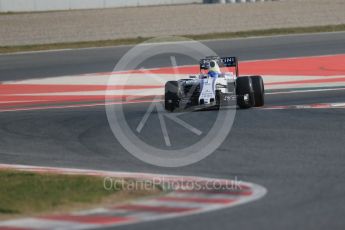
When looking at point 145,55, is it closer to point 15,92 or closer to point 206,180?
point 15,92

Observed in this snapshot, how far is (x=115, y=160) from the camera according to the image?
520 inches

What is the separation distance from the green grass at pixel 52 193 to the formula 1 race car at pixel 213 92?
21.1ft

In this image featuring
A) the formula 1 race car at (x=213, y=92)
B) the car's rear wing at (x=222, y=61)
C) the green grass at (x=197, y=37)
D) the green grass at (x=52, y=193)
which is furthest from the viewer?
the green grass at (x=197, y=37)

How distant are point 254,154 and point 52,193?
128 inches

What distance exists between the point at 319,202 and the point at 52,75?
17.8m

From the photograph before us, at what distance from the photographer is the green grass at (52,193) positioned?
10.0 metres

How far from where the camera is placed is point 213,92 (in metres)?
18.0

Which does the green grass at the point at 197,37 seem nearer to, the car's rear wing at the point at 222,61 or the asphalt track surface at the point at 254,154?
the asphalt track surface at the point at 254,154

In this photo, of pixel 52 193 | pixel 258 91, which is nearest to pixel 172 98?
pixel 258 91

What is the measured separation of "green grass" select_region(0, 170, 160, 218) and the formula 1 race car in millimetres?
6418

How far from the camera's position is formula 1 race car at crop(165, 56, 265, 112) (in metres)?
18.1

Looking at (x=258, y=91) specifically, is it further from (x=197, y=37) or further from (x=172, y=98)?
(x=197, y=37)
